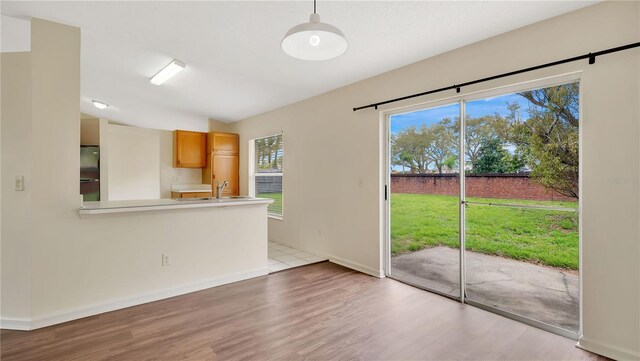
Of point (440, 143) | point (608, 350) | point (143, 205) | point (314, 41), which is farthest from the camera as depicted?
point (440, 143)

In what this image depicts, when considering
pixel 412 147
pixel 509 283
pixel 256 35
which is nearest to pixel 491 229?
pixel 509 283

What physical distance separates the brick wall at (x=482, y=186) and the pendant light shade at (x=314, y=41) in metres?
1.97

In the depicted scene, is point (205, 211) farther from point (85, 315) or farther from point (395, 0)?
point (395, 0)

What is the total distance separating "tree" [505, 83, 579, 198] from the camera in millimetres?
2361

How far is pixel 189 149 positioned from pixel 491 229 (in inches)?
231

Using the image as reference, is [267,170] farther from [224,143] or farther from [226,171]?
[224,143]

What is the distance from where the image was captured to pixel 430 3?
226 cm

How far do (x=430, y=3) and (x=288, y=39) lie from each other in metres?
1.29

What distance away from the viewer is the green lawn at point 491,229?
245cm

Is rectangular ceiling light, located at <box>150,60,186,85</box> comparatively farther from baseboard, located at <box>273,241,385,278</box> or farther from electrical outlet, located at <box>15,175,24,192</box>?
baseboard, located at <box>273,241,385,278</box>

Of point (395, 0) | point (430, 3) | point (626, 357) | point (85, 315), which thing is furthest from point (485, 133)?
point (85, 315)

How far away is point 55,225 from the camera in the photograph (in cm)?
261

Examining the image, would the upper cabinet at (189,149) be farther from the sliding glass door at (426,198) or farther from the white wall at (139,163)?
the sliding glass door at (426,198)

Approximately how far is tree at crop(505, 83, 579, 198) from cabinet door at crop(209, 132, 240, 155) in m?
5.37
